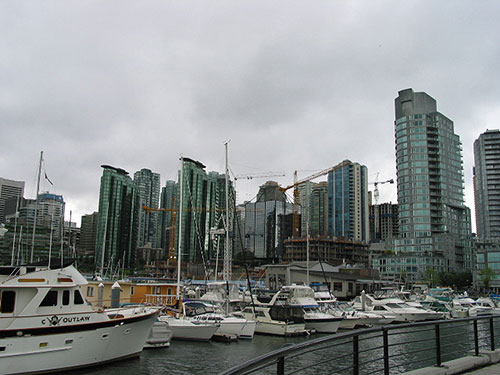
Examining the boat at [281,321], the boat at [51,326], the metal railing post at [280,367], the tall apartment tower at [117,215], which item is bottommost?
the boat at [281,321]

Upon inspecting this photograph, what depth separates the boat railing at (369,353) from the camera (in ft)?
19.0

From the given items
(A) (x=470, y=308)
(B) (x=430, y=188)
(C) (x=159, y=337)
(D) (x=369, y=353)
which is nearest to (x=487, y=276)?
(B) (x=430, y=188)

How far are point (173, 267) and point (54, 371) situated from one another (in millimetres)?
132925

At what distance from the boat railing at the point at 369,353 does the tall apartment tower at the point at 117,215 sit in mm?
132684

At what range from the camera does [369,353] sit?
27266 mm

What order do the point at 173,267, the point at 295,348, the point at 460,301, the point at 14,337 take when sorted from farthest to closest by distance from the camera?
the point at 173,267 < the point at 460,301 < the point at 14,337 < the point at 295,348

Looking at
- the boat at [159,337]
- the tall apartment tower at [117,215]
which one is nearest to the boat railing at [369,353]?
the boat at [159,337]

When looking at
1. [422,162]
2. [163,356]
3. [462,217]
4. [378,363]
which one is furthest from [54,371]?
[462,217]

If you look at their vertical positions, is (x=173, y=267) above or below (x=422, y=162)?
below

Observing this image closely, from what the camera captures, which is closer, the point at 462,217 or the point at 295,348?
the point at 295,348

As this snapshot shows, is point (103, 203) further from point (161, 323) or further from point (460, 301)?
point (161, 323)

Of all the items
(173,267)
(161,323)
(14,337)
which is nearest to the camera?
(14,337)

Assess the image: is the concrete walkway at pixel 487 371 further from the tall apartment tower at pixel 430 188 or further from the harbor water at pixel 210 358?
the tall apartment tower at pixel 430 188

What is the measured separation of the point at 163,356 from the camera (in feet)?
82.8
